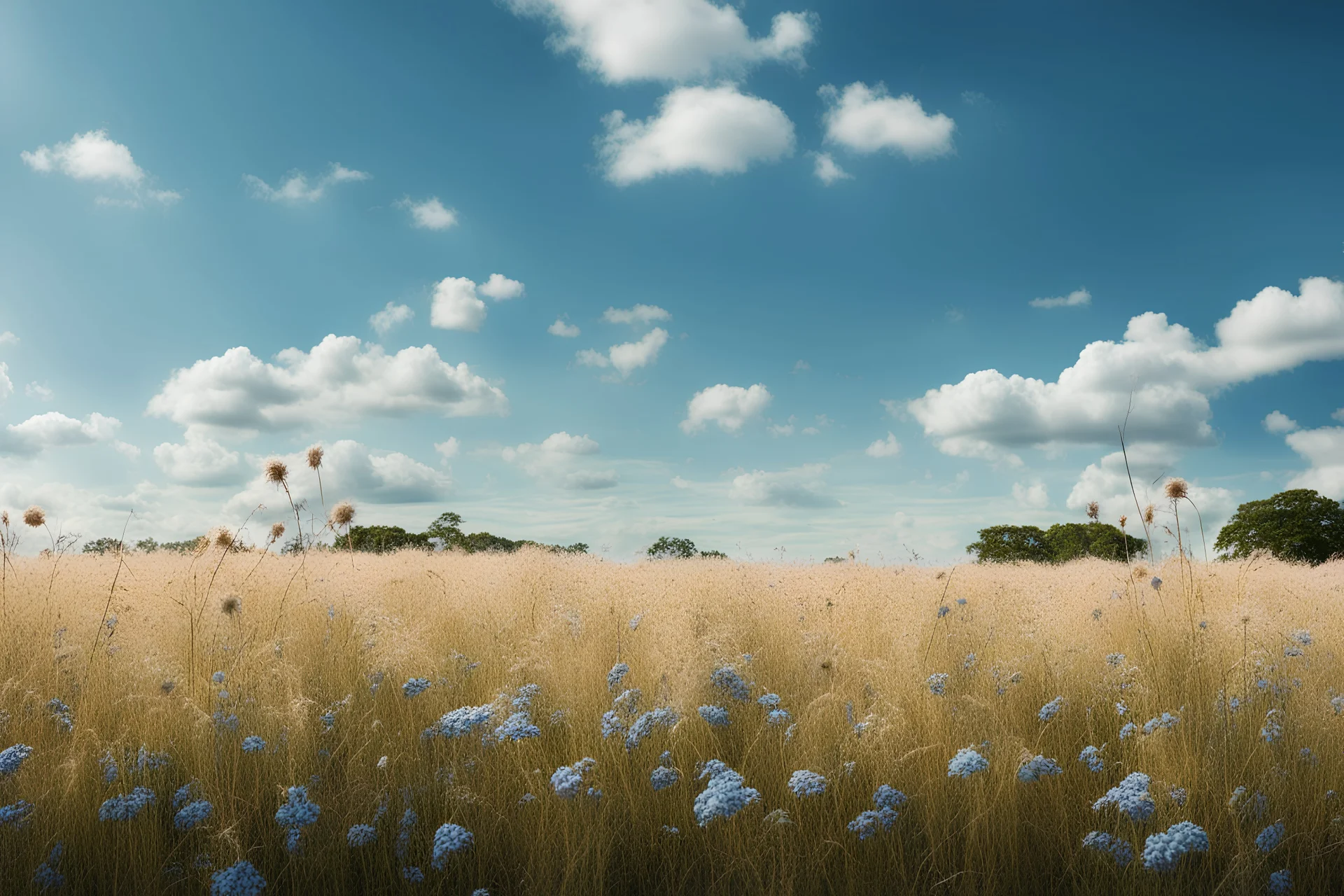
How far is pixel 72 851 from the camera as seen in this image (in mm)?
2893

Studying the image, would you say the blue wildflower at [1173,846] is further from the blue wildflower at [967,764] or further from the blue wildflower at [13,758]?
the blue wildflower at [13,758]

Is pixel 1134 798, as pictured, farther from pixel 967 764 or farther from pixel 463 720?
pixel 463 720

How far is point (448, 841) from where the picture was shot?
233cm

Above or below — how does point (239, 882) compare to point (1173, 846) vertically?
below

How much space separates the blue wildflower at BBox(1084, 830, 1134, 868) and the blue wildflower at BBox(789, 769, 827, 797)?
3.17 feet

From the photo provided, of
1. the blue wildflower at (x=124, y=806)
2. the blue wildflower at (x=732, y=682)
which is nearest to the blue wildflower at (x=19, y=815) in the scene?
the blue wildflower at (x=124, y=806)

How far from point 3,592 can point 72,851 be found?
4388mm

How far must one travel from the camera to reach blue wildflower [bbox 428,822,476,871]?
2297mm

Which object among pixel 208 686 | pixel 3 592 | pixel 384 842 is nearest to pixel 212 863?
pixel 384 842

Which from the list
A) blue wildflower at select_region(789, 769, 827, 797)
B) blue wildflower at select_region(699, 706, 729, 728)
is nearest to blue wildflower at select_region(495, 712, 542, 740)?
blue wildflower at select_region(699, 706, 729, 728)

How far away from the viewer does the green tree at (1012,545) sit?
68.4 feet

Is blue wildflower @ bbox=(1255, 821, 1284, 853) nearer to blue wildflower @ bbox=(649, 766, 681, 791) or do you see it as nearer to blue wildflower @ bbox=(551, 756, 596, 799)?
blue wildflower @ bbox=(649, 766, 681, 791)

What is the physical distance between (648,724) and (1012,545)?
20.6 metres

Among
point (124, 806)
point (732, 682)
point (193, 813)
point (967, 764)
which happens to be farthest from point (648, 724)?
point (124, 806)
